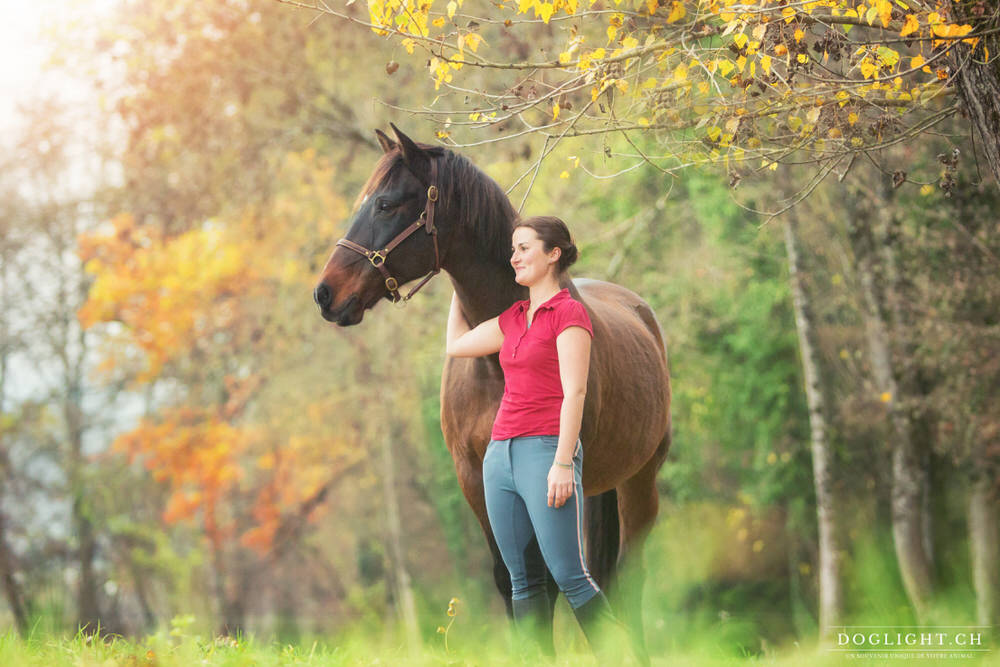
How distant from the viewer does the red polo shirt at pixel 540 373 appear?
3332 mm

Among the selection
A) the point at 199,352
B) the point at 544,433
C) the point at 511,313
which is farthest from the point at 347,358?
the point at 544,433

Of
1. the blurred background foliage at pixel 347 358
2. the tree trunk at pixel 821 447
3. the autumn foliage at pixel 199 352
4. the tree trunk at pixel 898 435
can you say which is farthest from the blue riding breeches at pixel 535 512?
the autumn foliage at pixel 199 352

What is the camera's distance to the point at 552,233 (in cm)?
344

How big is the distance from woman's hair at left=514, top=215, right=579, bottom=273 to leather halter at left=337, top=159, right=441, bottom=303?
2.05 ft

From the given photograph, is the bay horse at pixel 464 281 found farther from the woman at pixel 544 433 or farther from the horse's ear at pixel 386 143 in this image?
the woman at pixel 544 433

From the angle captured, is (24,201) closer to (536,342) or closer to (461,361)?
(461,361)

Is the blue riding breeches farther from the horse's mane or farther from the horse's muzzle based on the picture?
the horse's mane

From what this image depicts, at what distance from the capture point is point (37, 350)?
17.8 meters

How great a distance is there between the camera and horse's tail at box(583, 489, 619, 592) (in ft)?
17.7

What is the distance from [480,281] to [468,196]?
0.36 metres

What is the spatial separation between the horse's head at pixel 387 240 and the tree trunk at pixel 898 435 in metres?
7.23

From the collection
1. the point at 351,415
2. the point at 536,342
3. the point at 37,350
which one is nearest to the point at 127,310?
the point at 37,350

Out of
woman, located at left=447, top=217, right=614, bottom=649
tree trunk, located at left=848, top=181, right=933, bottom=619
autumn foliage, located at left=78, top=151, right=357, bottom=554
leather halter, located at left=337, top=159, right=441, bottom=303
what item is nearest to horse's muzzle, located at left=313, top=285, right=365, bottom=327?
leather halter, located at left=337, top=159, right=441, bottom=303

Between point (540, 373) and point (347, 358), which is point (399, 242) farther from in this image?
point (347, 358)
